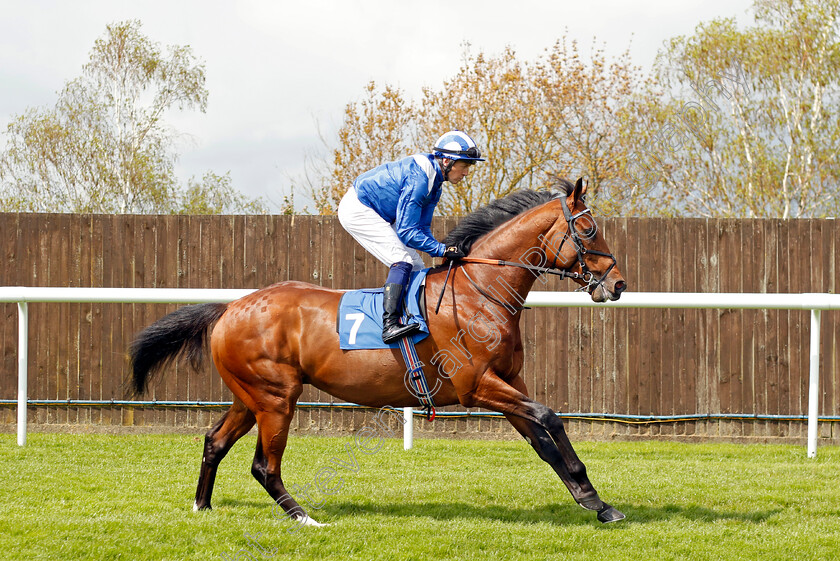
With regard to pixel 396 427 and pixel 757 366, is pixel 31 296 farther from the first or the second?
pixel 757 366

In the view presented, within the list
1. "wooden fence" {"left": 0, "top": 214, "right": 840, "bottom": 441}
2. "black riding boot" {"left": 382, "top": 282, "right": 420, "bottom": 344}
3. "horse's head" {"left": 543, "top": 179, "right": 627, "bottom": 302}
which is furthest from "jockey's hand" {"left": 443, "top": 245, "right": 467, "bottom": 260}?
"wooden fence" {"left": 0, "top": 214, "right": 840, "bottom": 441}

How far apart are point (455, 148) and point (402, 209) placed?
1.55 feet

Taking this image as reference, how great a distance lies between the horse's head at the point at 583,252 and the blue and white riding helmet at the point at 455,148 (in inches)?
23.6

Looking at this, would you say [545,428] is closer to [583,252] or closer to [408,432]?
[583,252]

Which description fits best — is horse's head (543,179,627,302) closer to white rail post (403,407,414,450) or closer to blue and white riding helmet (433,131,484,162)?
blue and white riding helmet (433,131,484,162)

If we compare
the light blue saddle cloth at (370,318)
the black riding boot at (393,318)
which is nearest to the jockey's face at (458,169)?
the light blue saddle cloth at (370,318)

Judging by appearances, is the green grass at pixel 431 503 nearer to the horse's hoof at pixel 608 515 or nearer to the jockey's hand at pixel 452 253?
the horse's hoof at pixel 608 515

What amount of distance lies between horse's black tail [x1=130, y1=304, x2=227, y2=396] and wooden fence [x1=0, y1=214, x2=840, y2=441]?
2464 mm

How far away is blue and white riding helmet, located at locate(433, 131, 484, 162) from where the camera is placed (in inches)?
193

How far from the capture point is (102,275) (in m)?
8.04

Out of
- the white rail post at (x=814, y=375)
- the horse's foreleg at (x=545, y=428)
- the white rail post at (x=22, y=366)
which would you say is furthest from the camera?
the white rail post at (x=22, y=366)

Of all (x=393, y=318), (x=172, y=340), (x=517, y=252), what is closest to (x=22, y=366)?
(x=172, y=340)

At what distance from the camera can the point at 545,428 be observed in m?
4.71

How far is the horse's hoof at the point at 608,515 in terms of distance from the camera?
4.65 meters
